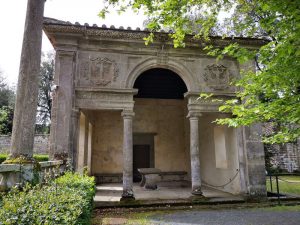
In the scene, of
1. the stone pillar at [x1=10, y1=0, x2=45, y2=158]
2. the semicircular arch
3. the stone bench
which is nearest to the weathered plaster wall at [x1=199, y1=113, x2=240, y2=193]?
the semicircular arch

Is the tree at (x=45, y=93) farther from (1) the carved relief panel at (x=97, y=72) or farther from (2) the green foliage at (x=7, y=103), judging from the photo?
(1) the carved relief panel at (x=97, y=72)

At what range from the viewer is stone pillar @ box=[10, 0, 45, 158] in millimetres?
4379

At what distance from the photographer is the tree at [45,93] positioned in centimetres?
2969

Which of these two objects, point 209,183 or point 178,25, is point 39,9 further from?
point 209,183

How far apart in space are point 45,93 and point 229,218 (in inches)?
1112

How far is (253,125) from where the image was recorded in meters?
8.58

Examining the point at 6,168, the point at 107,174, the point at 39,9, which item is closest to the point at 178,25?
the point at 39,9

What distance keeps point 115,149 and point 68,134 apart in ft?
18.6

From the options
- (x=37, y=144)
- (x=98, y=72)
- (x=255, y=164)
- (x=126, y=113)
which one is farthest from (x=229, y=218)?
(x=37, y=144)

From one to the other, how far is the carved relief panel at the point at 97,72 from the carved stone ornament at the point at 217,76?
3109 mm

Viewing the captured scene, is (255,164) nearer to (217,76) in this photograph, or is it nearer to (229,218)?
(229,218)

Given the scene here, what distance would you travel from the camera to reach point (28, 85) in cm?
461

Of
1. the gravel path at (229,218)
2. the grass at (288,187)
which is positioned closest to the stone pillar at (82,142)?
the gravel path at (229,218)

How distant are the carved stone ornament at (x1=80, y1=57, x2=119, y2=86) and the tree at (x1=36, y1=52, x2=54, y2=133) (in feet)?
76.2
